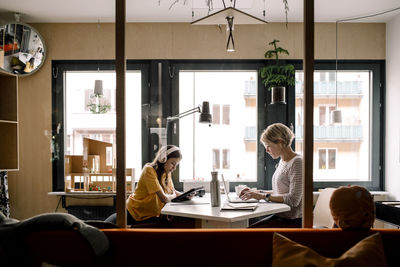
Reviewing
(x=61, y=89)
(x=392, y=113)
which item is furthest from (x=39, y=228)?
(x=392, y=113)

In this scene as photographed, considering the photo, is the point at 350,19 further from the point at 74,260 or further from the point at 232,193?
the point at 74,260

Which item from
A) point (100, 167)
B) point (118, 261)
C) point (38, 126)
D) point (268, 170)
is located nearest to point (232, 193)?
point (268, 170)

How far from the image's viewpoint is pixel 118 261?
4.90 feet

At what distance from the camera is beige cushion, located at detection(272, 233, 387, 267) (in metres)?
1.32

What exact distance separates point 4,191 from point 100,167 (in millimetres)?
972

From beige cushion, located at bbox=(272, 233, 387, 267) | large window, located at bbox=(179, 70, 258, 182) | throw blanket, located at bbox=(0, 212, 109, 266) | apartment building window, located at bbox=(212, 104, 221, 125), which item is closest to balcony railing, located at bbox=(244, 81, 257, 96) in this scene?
large window, located at bbox=(179, 70, 258, 182)

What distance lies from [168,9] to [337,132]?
203cm

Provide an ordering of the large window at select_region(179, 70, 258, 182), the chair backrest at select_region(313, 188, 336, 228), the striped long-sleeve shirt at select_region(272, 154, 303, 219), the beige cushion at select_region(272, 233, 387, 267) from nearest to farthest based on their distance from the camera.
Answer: the beige cushion at select_region(272, 233, 387, 267) < the striped long-sleeve shirt at select_region(272, 154, 303, 219) < the chair backrest at select_region(313, 188, 336, 228) < the large window at select_region(179, 70, 258, 182)

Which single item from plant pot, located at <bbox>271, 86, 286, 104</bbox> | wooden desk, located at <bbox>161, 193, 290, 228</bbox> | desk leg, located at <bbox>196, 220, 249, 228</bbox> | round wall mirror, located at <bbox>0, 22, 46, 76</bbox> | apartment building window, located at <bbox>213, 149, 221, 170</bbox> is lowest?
desk leg, located at <bbox>196, 220, 249, 228</bbox>

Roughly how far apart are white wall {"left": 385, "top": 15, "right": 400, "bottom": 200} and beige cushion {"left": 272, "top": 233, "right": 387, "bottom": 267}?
216cm

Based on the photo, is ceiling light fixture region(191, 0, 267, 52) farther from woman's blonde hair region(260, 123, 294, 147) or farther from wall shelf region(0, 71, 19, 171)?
wall shelf region(0, 71, 19, 171)

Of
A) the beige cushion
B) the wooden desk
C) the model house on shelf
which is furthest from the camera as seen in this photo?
the model house on shelf

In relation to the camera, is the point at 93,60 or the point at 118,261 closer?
the point at 118,261

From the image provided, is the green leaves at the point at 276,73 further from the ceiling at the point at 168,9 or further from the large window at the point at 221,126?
the ceiling at the point at 168,9
